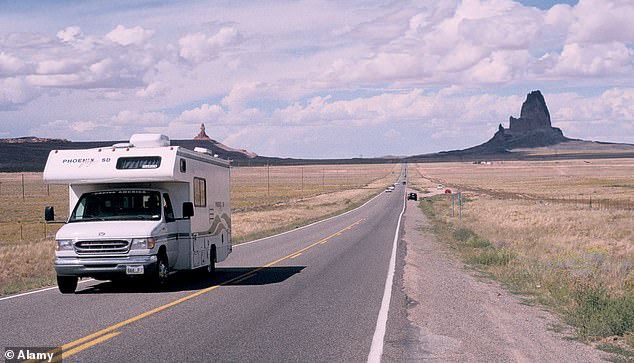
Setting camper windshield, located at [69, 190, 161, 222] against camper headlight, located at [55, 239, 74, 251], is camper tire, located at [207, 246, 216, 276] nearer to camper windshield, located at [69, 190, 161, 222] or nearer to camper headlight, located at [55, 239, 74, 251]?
camper windshield, located at [69, 190, 161, 222]

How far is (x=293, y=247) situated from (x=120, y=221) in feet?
42.5

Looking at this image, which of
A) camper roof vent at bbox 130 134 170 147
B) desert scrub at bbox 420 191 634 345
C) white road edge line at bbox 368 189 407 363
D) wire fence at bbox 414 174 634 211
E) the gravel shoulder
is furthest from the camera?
wire fence at bbox 414 174 634 211

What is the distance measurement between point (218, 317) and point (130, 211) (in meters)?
4.57

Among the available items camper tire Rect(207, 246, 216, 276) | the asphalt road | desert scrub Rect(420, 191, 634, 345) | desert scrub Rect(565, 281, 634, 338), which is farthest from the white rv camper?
desert scrub Rect(565, 281, 634, 338)

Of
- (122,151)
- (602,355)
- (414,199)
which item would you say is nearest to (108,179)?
(122,151)

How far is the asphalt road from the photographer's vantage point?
9188 mm

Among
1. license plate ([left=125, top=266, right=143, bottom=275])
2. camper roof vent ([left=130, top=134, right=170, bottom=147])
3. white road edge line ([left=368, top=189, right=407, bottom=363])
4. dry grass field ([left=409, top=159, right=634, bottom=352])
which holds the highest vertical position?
camper roof vent ([left=130, top=134, right=170, bottom=147])

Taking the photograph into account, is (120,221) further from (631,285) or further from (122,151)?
(631,285)

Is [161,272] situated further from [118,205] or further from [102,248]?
[118,205]

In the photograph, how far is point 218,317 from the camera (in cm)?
1165

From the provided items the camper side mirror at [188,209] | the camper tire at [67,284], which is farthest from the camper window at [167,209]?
the camper tire at [67,284]

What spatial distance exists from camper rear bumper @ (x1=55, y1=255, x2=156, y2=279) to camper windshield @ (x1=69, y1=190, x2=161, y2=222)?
1229 mm

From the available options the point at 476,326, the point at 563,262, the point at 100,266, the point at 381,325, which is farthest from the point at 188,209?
the point at 563,262

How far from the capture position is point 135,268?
1402 centimetres
